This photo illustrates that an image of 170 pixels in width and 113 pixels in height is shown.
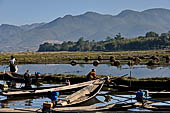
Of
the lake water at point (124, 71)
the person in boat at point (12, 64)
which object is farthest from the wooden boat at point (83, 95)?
the lake water at point (124, 71)

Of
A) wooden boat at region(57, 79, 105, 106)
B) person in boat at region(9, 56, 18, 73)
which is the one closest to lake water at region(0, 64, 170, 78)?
person in boat at region(9, 56, 18, 73)

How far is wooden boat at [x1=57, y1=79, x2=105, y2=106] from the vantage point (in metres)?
19.4

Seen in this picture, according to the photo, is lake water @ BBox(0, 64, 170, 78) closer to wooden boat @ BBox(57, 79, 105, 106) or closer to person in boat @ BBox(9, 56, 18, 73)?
person in boat @ BBox(9, 56, 18, 73)

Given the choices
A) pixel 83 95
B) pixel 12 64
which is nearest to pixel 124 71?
pixel 12 64

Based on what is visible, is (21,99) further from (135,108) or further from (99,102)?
(135,108)

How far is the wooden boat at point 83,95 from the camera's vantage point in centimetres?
1937

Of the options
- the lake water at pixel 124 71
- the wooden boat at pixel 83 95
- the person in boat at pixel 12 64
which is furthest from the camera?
the lake water at pixel 124 71

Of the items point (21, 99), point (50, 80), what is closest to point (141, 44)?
point (50, 80)

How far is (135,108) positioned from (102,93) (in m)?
7.82

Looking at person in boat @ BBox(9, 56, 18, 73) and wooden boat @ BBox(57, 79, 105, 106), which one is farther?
person in boat @ BBox(9, 56, 18, 73)

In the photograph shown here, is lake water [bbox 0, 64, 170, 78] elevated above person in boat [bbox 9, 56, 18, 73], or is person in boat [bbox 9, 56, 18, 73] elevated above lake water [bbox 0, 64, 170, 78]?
person in boat [bbox 9, 56, 18, 73]

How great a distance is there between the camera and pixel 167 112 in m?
16.5

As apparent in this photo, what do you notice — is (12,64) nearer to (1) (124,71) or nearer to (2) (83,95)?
(2) (83,95)

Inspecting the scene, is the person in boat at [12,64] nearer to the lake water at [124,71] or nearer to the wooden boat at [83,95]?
the wooden boat at [83,95]
